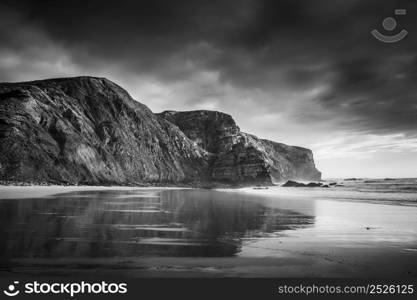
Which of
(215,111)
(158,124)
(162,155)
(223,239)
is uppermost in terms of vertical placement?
(215,111)

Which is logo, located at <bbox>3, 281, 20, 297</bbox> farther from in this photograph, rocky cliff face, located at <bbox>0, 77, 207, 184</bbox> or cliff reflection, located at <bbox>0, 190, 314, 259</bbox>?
rocky cliff face, located at <bbox>0, 77, 207, 184</bbox>

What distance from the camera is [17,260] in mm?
7441

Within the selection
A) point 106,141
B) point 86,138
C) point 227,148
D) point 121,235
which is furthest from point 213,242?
point 227,148

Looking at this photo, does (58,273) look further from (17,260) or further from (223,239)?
(223,239)

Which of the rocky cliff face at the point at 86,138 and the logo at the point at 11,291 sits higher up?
the rocky cliff face at the point at 86,138

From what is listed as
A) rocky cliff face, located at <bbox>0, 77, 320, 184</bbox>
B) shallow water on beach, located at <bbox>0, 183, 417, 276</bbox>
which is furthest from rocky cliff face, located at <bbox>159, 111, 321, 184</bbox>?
shallow water on beach, located at <bbox>0, 183, 417, 276</bbox>

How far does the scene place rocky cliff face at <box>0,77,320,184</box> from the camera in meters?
60.8

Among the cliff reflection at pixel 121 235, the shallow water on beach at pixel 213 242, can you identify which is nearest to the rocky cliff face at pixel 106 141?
the cliff reflection at pixel 121 235

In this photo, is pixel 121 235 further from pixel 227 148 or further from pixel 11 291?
pixel 227 148

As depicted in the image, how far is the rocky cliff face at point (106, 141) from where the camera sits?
60750 millimetres

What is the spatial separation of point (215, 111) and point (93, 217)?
162982 millimetres

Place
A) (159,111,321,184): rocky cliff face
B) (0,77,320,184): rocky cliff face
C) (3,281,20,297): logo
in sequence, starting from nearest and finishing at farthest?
(3,281,20,297): logo → (0,77,320,184): rocky cliff face → (159,111,321,184): rocky cliff face

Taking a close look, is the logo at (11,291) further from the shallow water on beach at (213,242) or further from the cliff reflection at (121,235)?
the cliff reflection at (121,235)

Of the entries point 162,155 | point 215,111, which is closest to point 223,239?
point 162,155
